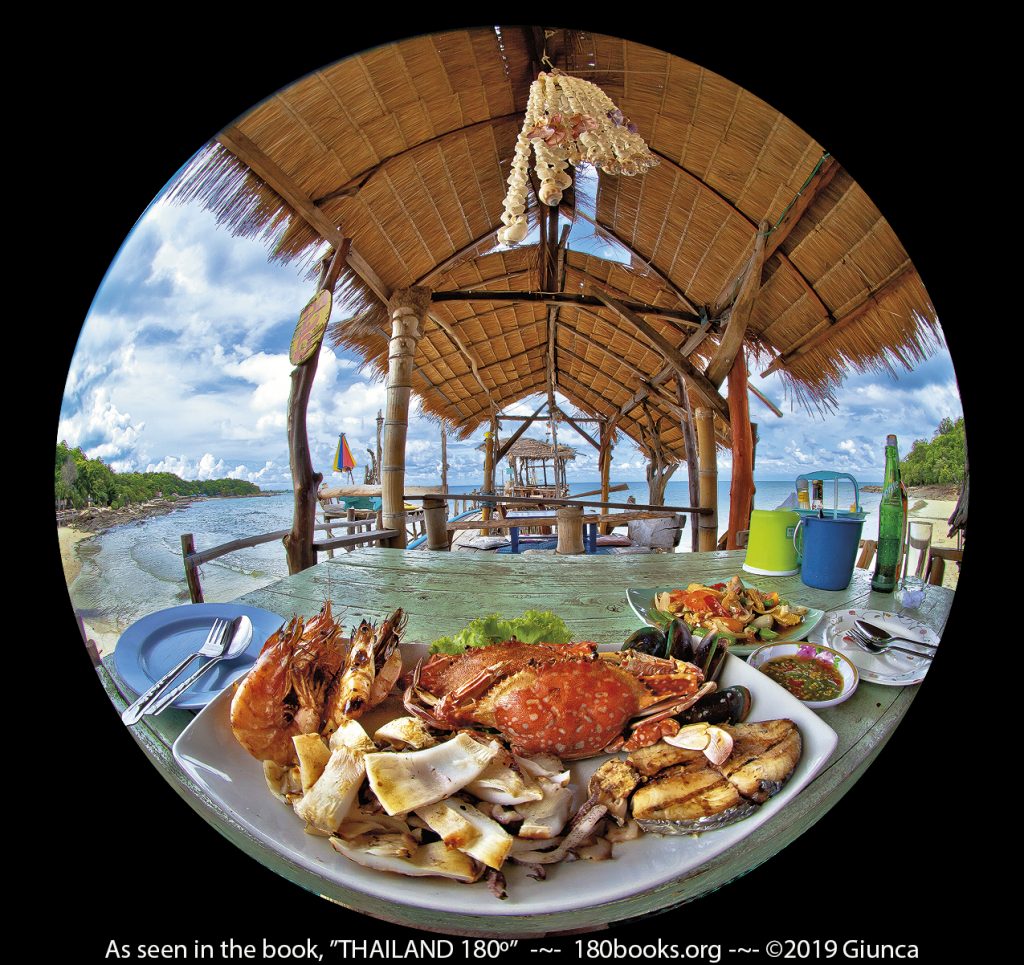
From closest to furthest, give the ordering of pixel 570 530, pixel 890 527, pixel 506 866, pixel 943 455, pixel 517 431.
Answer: pixel 506 866
pixel 943 455
pixel 890 527
pixel 570 530
pixel 517 431

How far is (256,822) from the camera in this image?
634mm

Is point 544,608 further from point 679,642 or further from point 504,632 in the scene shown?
point 679,642

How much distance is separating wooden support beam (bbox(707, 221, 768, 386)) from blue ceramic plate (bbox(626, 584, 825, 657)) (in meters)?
0.64

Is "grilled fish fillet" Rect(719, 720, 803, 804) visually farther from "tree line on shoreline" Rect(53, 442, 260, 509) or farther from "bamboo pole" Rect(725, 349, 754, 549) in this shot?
"tree line on shoreline" Rect(53, 442, 260, 509)

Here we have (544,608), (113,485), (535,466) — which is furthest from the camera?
(535,466)

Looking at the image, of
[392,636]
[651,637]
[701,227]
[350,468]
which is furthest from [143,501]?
[701,227]

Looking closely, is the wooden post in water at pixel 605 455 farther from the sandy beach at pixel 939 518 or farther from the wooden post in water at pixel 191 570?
the wooden post in water at pixel 191 570

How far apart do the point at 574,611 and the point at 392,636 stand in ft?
1.40

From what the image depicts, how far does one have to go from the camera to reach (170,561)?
840 mm

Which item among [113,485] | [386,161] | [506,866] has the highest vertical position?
[386,161]

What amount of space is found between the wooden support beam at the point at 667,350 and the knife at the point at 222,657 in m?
1.31

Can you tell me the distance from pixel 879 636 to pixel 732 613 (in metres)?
0.35

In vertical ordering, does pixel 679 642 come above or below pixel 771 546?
below

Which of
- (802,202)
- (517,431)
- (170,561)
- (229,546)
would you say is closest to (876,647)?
(802,202)
